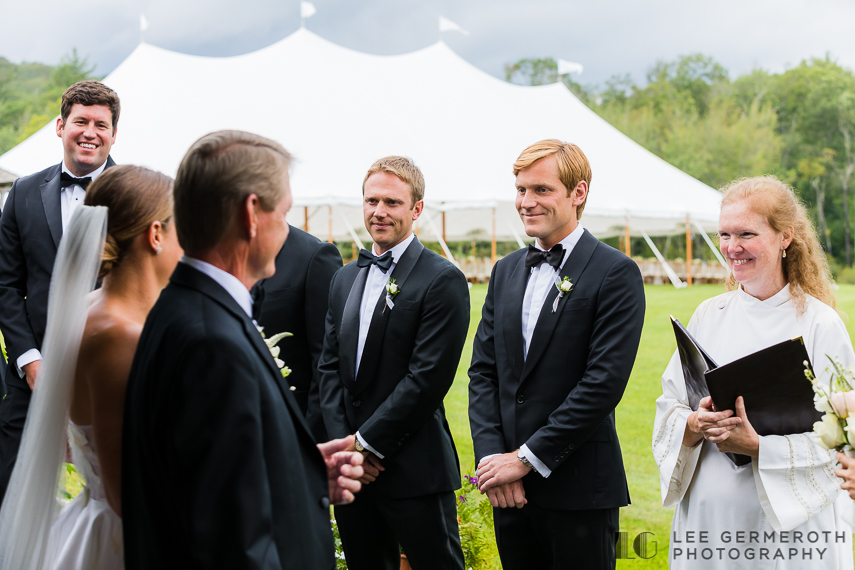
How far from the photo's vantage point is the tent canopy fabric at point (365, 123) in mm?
17688

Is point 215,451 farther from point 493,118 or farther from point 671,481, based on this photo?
point 493,118

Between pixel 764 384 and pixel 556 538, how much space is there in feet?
3.41

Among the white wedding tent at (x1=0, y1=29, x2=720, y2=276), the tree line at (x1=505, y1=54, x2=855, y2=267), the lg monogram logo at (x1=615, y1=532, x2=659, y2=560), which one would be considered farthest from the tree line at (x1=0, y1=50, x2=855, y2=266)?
the lg monogram logo at (x1=615, y1=532, x2=659, y2=560)

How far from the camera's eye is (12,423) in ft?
12.0

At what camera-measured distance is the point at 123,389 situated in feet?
6.27

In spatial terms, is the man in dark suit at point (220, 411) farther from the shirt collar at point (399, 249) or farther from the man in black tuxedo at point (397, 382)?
the shirt collar at point (399, 249)

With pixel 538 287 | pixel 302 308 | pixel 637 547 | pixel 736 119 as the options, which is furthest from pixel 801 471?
pixel 736 119

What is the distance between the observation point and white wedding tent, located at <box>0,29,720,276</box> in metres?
17.7

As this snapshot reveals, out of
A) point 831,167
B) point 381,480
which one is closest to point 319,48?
point 381,480

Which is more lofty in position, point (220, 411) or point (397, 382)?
point (220, 411)

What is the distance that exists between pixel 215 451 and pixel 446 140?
754 inches

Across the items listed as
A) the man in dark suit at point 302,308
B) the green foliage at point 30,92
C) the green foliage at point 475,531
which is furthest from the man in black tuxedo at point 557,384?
the green foliage at point 30,92

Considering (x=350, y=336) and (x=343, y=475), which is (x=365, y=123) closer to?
(x=350, y=336)

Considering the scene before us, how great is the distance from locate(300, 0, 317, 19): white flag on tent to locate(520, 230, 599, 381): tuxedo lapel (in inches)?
776
